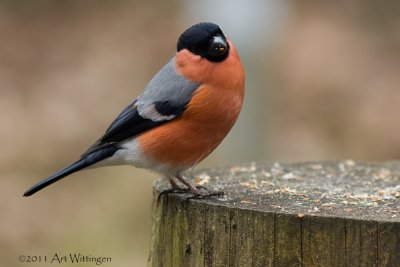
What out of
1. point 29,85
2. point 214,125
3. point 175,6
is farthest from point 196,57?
point 175,6

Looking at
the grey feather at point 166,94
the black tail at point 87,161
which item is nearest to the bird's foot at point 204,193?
the grey feather at point 166,94

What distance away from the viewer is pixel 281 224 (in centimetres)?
384

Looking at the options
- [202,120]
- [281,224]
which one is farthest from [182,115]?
[281,224]

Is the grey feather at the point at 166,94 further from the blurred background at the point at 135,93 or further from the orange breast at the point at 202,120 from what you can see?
the blurred background at the point at 135,93

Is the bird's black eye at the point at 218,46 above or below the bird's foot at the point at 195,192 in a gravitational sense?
above

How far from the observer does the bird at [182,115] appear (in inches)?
196

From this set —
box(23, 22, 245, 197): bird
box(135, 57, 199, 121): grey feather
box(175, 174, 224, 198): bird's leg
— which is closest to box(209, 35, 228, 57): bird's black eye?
box(23, 22, 245, 197): bird

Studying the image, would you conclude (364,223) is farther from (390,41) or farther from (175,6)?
(175,6)

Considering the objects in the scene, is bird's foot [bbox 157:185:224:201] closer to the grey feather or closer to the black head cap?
the grey feather

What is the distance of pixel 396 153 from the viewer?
1077 cm

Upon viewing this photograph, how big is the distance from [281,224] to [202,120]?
1288 mm

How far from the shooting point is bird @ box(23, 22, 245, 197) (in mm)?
4973

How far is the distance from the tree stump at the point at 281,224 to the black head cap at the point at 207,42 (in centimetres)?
83

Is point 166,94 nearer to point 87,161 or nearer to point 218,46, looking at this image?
point 218,46
